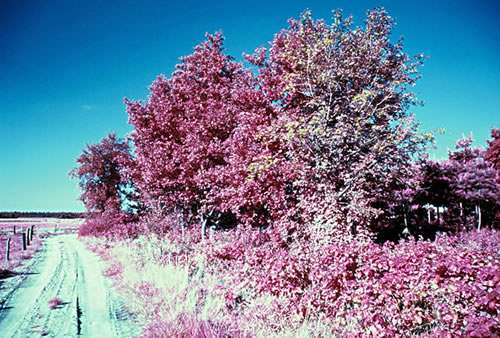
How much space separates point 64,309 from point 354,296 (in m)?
5.93

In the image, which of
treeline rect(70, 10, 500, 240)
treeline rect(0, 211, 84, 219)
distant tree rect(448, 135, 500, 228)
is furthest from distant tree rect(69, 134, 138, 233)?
treeline rect(0, 211, 84, 219)

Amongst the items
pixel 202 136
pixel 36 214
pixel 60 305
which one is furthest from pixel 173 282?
pixel 36 214

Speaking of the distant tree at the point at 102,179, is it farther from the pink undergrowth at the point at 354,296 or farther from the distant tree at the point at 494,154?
the distant tree at the point at 494,154

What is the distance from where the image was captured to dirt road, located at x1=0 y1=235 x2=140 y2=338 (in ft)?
14.9

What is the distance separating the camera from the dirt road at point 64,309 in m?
4.55

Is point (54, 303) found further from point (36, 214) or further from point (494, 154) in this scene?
point (36, 214)

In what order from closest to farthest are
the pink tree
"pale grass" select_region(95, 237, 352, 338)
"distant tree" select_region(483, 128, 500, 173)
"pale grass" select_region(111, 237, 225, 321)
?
"pale grass" select_region(95, 237, 352, 338)
"pale grass" select_region(111, 237, 225, 321)
the pink tree
"distant tree" select_region(483, 128, 500, 173)

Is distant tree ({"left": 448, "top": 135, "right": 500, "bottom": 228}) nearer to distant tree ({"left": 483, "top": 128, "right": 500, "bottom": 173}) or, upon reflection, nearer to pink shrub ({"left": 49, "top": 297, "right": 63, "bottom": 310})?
distant tree ({"left": 483, "top": 128, "right": 500, "bottom": 173})

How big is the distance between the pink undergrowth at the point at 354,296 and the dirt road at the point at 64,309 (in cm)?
57

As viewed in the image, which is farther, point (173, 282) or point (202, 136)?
point (202, 136)

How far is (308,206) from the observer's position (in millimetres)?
9109

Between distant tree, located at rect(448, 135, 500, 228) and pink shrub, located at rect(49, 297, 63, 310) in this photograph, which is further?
distant tree, located at rect(448, 135, 500, 228)

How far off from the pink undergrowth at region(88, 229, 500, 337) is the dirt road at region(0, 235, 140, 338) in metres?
0.57

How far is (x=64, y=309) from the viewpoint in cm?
550
